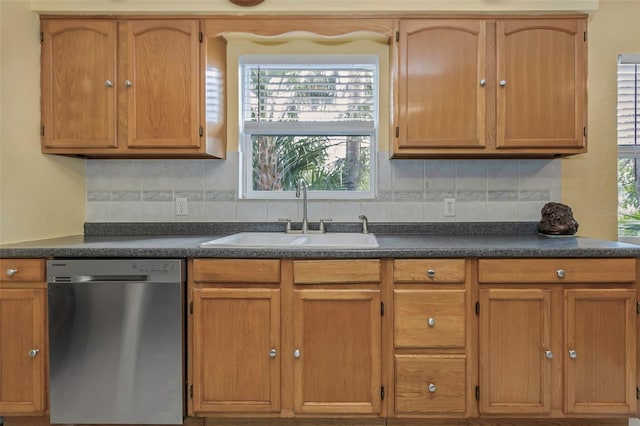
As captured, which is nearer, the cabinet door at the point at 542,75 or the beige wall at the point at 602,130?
the cabinet door at the point at 542,75

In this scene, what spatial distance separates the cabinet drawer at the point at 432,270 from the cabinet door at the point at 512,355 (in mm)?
144

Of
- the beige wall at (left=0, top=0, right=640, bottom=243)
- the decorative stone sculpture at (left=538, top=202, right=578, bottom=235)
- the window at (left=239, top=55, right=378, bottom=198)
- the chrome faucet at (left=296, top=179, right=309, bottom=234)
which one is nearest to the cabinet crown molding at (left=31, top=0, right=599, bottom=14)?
the beige wall at (left=0, top=0, right=640, bottom=243)

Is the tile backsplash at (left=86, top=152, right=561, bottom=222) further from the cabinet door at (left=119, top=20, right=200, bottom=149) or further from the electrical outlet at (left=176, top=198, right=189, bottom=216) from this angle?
the cabinet door at (left=119, top=20, right=200, bottom=149)

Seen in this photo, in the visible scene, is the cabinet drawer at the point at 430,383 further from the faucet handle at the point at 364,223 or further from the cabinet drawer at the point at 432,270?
the faucet handle at the point at 364,223

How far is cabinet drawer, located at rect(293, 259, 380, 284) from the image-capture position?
1.63 meters

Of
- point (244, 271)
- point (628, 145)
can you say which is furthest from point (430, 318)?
point (628, 145)

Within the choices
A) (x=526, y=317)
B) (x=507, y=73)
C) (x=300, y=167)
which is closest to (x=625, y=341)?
(x=526, y=317)

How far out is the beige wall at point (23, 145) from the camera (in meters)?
1.81

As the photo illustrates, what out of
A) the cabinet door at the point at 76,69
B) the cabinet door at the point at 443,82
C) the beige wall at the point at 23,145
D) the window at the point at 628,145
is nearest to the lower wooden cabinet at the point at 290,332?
the cabinet door at the point at 443,82

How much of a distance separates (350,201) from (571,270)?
1.18m

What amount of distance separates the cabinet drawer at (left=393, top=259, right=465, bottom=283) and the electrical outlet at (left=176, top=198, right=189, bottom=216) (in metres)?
1.37

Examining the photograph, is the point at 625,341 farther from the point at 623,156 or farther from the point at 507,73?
the point at 507,73

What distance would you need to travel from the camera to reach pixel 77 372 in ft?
5.35

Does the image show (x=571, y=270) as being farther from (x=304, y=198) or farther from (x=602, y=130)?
(x=304, y=198)
